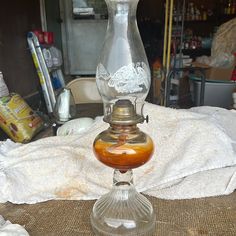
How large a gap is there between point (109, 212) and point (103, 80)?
0.33 m

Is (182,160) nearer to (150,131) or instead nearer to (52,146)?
(150,131)

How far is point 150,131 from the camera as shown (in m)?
0.87

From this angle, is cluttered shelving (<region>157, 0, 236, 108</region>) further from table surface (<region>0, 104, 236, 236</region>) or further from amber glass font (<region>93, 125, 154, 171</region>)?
amber glass font (<region>93, 125, 154, 171</region>)

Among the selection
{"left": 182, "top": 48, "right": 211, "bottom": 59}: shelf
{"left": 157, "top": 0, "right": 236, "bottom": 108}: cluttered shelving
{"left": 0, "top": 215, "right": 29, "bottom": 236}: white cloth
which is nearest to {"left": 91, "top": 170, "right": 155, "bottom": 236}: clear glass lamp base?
{"left": 0, "top": 215, "right": 29, "bottom": 236}: white cloth

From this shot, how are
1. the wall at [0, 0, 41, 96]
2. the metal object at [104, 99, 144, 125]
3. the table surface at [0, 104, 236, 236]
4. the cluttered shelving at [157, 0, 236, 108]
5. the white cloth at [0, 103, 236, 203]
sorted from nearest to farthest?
the metal object at [104, 99, 144, 125], the table surface at [0, 104, 236, 236], the white cloth at [0, 103, 236, 203], the wall at [0, 0, 41, 96], the cluttered shelving at [157, 0, 236, 108]

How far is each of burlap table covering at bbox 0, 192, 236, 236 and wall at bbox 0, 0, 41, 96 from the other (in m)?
1.62

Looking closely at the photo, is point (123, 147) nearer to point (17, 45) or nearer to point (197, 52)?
point (17, 45)

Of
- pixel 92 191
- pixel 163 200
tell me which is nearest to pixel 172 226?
pixel 163 200

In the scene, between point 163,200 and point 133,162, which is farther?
point 163,200

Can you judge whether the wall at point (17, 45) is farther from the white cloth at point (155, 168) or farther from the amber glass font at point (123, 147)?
the amber glass font at point (123, 147)

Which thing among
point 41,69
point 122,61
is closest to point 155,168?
point 122,61

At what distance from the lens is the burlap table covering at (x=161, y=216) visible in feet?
2.02

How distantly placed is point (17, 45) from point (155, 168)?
1869 millimetres

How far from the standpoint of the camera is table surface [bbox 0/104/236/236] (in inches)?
24.3
